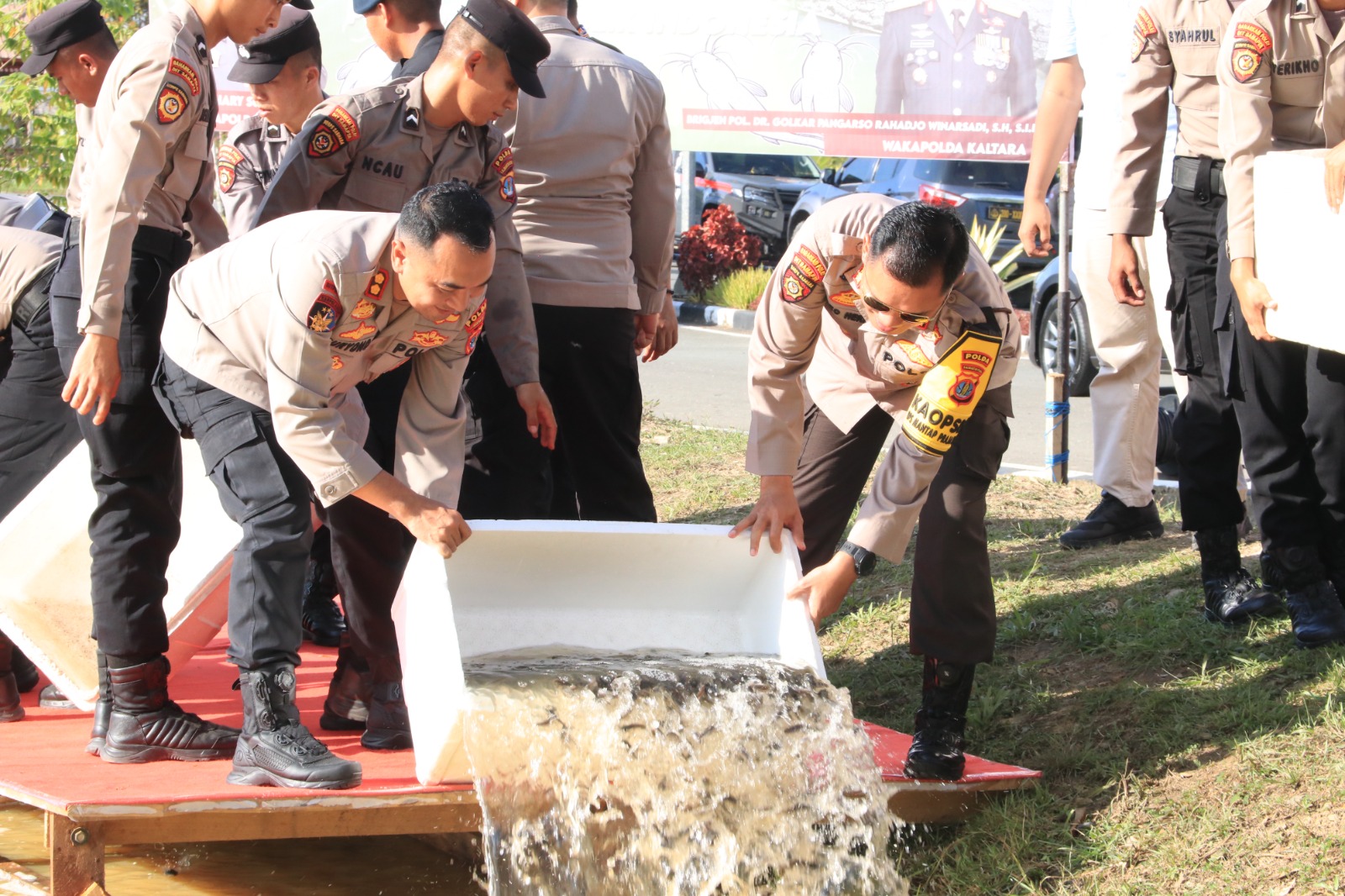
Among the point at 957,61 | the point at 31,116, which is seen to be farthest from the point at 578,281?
the point at 31,116

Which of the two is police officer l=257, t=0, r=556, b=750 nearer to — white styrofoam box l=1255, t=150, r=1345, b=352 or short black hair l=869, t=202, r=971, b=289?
short black hair l=869, t=202, r=971, b=289

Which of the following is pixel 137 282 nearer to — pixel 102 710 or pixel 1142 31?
pixel 102 710

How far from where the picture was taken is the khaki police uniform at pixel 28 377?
12.8ft

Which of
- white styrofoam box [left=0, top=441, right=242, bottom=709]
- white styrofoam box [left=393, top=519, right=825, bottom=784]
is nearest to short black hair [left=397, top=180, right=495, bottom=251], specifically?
white styrofoam box [left=393, top=519, right=825, bottom=784]

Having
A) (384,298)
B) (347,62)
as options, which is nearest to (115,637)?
(384,298)

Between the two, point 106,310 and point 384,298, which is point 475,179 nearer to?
point 384,298

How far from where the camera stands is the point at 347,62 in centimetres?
721

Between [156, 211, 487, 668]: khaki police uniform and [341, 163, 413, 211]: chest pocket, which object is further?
[341, 163, 413, 211]: chest pocket

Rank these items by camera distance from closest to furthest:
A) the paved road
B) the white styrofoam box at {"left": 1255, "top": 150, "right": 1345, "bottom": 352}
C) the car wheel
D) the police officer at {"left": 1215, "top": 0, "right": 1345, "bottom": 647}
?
the white styrofoam box at {"left": 1255, "top": 150, "right": 1345, "bottom": 352}
the police officer at {"left": 1215, "top": 0, "right": 1345, "bottom": 647}
the paved road
the car wheel

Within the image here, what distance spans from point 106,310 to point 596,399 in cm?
151

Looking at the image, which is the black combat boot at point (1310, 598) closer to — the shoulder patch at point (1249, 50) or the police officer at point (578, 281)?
the shoulder patch at point (1249, 50)

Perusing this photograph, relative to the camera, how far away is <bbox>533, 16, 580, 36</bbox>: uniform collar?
4164mm

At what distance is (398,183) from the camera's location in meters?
3.65

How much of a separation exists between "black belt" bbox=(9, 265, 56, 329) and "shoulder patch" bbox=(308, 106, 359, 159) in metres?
0.92
